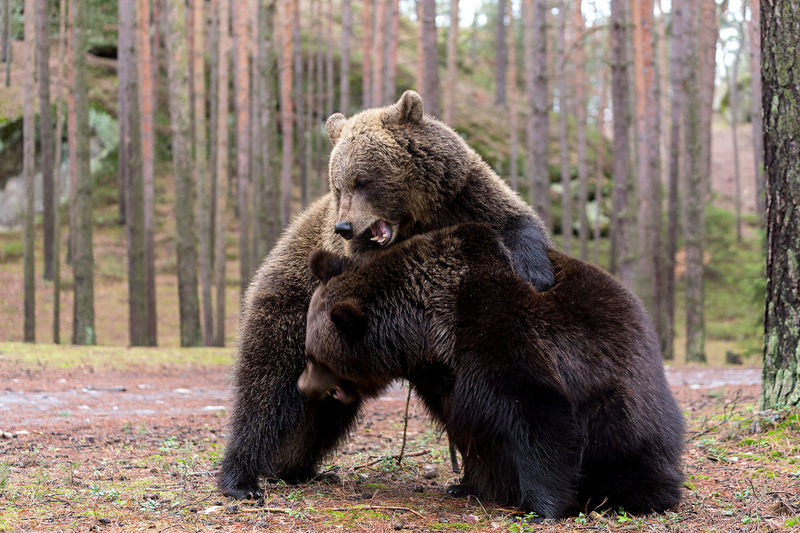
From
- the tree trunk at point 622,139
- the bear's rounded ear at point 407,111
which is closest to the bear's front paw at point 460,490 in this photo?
the bear's rounded ear at point 407,111

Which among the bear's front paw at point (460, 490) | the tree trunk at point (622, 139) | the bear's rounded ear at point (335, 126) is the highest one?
the tree trunk at point (622, 139)

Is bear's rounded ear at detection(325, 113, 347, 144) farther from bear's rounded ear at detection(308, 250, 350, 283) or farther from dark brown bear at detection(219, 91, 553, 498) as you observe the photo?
bear's rounded ear at detection(308, 250, 350, 283)

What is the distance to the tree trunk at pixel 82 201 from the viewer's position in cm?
1642

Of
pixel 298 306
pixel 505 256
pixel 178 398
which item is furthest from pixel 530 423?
pixel 178 398

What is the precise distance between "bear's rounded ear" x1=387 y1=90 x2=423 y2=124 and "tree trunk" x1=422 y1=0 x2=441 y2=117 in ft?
30.9

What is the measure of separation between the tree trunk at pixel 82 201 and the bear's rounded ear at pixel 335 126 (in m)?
12.2

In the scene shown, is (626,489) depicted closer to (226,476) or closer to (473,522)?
(473,522)

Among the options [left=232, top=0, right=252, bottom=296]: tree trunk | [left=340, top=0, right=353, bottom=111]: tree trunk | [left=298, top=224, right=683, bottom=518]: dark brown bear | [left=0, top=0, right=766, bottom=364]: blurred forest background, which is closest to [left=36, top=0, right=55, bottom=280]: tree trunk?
[left=0, top=0, right=766, bottom=364]: blurred forest background

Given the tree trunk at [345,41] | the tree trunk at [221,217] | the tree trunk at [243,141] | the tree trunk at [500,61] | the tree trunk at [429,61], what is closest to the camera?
the tree trunk at [429,61]

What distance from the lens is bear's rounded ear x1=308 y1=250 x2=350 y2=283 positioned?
4822mm

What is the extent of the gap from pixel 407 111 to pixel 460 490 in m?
2.73

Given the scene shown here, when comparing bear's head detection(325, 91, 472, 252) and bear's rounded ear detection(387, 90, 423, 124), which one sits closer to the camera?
bear's head detection(325, 91, 472, 252)

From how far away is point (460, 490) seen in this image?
5.31 m

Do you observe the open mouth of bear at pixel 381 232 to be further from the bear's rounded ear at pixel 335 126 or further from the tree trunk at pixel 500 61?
the tree trunk at pixel 500 61
